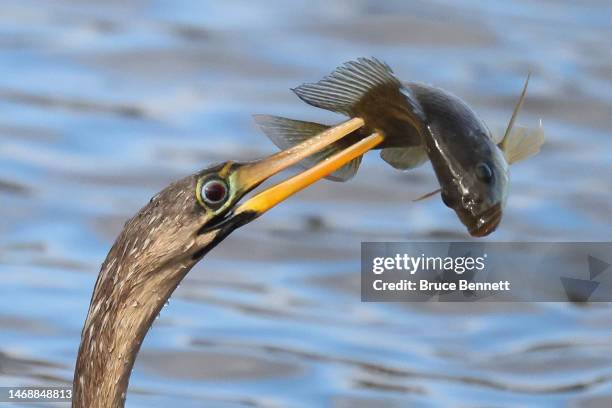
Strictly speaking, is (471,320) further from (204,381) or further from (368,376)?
(204,381)

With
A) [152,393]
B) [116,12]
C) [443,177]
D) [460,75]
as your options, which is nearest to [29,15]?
[116,12]

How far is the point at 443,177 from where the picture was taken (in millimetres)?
4629

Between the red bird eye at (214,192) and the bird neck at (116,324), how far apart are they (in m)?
0.22

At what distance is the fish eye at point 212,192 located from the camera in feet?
16.1

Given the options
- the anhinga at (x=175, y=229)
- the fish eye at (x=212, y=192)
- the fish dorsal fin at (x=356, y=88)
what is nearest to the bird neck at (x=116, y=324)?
the anhinga at (x=175, y=229)

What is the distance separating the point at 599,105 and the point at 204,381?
4.82 meters

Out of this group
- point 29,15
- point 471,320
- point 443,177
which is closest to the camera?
point 443,177

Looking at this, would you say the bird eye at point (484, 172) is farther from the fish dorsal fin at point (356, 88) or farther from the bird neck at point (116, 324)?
the bird neck at point (116, 324)

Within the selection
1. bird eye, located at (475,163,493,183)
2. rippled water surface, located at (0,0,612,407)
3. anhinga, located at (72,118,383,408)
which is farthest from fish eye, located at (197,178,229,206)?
rippled water surface, located at (0,0,612,407)

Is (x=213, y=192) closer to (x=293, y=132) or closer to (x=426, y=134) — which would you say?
(x=293, y=132)

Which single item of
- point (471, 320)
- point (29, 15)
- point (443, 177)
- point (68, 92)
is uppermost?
point (29, 15)

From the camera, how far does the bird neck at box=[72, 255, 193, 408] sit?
496 cm

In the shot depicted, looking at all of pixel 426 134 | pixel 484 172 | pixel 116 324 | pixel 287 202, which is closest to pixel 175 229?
pixel 116 324

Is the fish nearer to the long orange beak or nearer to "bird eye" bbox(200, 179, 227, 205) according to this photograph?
the long orange beak
